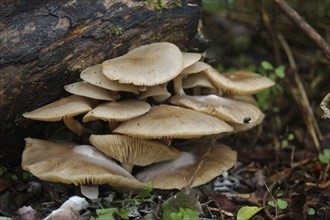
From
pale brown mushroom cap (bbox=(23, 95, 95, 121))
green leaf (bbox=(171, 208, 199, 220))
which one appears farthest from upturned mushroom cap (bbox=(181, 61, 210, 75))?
green leaf (bbox=(171, 208, 199, 220))

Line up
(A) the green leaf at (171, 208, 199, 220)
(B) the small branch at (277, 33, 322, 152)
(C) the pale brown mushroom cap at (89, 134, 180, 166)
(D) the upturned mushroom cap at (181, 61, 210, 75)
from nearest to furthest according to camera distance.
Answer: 1. (A) the green leaf at (171, 208, 199, 220)
2. (C) the pale brown mushroom cap at (89, 134, 180, 166)
3. (D) the upturned mushroom cap at (181, 61, 210, 75)
4. (B) the small branch at (277, 33, 322, 152)

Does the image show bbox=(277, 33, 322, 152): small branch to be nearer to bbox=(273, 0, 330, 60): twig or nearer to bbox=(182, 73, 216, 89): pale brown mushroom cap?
bbox=(273, 0, 330, 60): twig

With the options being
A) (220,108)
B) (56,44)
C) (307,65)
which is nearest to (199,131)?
(220,108)

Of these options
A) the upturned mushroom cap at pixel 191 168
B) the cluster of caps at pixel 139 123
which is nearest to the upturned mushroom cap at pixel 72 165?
the cluster of caps at pixel 139 123

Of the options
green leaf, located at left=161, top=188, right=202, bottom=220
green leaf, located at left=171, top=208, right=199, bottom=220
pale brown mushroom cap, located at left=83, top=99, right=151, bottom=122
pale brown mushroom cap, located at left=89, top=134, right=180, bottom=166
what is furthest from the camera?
pale brown mushroom cap, located at left=89, top=134, right=180, bottom=166

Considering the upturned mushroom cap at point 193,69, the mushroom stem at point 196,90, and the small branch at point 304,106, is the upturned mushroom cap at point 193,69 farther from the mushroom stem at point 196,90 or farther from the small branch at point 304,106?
the small branch at point 304,106
